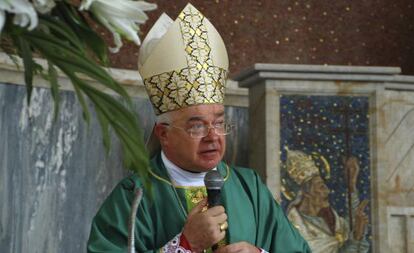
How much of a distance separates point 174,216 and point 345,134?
1623 mm

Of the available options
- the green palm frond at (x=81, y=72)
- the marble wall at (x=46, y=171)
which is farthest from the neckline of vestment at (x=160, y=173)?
the green palm frond at (x=81, y=72)

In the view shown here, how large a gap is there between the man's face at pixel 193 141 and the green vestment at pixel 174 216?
0.11 m

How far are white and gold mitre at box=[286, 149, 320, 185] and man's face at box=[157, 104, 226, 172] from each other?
4.35ft

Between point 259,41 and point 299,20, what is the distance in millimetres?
301

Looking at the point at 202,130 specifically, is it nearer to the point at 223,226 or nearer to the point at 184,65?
the point at 184,65

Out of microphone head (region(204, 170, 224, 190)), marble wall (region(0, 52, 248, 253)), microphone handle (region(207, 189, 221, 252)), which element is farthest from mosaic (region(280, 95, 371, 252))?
microphone head (region(204, 170, 224, 190))

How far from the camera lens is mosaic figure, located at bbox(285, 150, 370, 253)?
4895 mm

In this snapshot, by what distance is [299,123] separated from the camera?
498 centimetres

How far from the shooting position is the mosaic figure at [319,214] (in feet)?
16.1

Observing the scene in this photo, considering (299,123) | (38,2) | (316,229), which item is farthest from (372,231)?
(38,2)

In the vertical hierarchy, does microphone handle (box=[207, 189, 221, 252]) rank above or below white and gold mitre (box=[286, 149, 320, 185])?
below

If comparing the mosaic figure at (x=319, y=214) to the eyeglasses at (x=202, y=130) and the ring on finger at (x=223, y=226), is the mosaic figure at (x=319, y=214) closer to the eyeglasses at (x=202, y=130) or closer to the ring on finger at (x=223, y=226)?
the eyeglasses at (x=202, y=130)

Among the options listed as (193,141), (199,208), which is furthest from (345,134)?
(199,208)

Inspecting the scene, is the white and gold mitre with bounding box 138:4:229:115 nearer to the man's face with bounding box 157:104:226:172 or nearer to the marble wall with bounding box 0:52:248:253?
the man's face with bounding box 157:104:226:172
